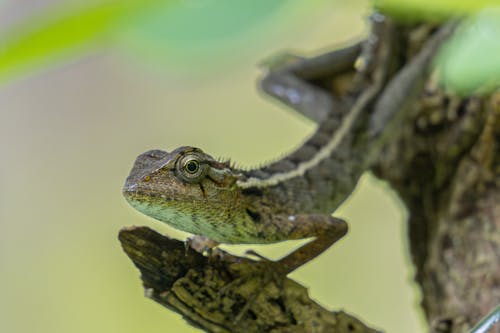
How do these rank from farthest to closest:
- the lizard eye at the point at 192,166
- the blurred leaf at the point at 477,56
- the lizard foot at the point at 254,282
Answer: the lizard eye at the point at 192,166, the lizard foot at the point at 254,282, the blurred leaf at the point at 477,56

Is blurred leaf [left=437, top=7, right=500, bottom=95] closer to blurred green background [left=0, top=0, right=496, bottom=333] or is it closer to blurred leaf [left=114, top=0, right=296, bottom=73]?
blurred leaf [left=114, top=0, right=296, bottom=73]

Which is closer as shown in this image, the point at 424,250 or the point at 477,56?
the point at 477,56

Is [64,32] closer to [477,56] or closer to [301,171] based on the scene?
[477,56]

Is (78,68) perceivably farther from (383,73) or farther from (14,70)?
(14,70)

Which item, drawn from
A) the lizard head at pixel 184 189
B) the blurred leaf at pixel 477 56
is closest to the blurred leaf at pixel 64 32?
the blurred leaf at pixel 477 56

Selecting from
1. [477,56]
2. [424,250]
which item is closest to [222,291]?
[477,56]

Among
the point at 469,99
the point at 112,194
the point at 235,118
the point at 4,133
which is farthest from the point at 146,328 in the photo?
the point at 469,99

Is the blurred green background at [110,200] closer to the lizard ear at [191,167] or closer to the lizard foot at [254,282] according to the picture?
the lizard ear at [191,167]
